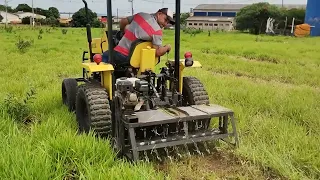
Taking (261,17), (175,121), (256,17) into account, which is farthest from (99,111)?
(261,17)

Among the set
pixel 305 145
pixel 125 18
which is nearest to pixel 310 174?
pixel 305 145

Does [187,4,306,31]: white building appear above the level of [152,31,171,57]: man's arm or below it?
above

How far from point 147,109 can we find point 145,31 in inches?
35.4

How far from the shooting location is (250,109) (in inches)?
213

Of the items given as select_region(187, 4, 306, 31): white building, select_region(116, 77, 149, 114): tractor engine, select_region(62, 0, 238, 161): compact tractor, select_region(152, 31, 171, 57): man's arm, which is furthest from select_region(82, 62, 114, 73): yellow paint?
select_region(187, 4, 306, 31): white building

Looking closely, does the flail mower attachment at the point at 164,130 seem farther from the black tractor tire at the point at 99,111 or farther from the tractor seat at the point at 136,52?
the tractor seat at the point at 136,52

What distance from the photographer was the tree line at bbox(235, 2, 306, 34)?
157 ft

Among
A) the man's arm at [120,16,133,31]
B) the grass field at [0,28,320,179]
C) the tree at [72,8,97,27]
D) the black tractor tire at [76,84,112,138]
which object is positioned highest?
the tree at [72,8,97,27]

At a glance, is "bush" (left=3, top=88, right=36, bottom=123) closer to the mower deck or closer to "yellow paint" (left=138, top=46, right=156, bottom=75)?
"yellow paint" (left=138, top=46, right=156, bottom=75)

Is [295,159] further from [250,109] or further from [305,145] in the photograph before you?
[250,109]

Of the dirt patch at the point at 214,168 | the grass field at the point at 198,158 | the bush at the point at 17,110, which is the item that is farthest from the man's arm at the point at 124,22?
the dirt patch at the point at 214,168

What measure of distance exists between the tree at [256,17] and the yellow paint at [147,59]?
44.1m

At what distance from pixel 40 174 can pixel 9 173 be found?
0.23 metres

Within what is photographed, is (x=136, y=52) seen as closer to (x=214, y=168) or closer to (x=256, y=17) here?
(x=214, y=168)
